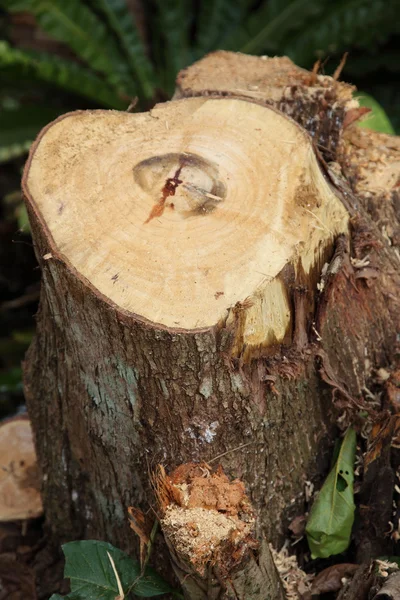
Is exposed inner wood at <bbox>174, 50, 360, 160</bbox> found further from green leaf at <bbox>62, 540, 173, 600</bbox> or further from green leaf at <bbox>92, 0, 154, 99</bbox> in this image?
green leaf at <bbox>92, 0, 154, 99</bbox>

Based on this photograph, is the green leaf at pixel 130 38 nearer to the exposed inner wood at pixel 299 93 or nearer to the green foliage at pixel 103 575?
the exposed inner wood at pixel 299 93

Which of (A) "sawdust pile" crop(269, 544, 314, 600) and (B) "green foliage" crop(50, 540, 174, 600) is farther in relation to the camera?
(A) "sawdust pile" crop(269, 544, 314, 600)

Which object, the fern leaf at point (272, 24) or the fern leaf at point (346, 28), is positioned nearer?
the fern leaf at point (346, 28)

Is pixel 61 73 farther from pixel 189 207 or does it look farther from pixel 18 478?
pixel 189 207

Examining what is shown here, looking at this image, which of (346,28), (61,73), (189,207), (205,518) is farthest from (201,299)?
(346,28)

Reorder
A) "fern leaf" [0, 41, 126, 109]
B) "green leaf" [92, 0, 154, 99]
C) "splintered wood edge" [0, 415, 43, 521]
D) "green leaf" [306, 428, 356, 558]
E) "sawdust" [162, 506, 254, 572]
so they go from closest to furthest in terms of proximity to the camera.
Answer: "sawdust" [162, 506, 254, 572] → "green leaf" [306, 428, 356, 558] → "splintered wood edge" [0, 415, 43, 521] → "fern leaf" [0, 41, 126, 109] → "green leaf" [92, 0, 154, 99]

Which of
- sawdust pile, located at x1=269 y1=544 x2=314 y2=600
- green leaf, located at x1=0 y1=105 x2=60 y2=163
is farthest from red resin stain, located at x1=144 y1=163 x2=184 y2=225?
green leaf, located at x1=0 y1=105 x2=60 y2=163

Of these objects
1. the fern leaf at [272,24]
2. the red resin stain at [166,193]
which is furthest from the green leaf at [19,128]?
the red resin stain at [166,193]
